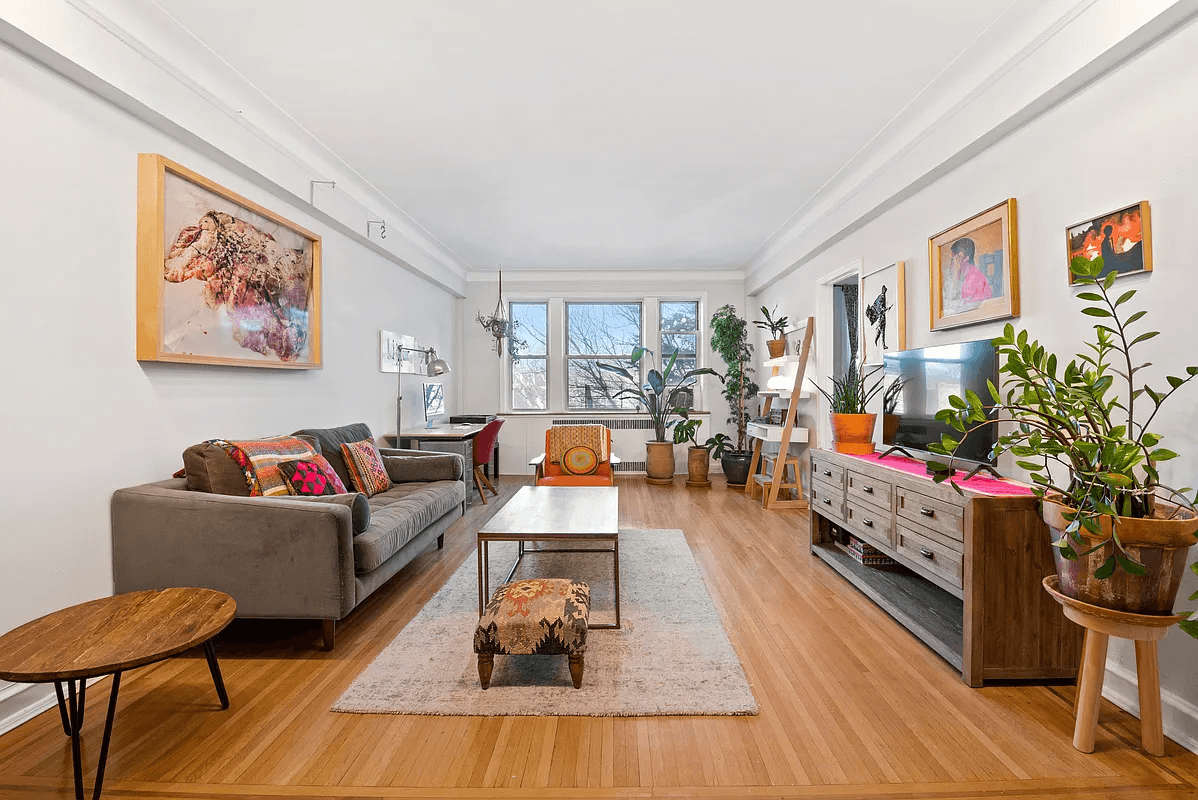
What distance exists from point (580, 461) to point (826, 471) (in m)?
1.94

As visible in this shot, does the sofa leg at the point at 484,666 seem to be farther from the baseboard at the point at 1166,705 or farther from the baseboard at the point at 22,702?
the baseboard at the point at 1166,705

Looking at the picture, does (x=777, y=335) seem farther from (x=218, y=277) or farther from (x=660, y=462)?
(x=218, y=277)

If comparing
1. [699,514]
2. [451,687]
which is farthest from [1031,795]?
[699,514]

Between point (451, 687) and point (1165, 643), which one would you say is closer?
point (1165, 643)

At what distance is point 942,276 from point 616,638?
2664 millimetres

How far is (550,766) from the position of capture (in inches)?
73.4

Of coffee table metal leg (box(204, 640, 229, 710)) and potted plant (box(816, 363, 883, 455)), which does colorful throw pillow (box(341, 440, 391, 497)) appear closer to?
coffee table metal leg (box(204, 640, 229, 710))

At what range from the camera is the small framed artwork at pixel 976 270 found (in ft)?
9.23

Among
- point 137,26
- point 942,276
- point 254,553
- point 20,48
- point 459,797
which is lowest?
point 459,797

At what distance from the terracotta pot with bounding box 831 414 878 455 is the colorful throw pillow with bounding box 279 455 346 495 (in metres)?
3.07

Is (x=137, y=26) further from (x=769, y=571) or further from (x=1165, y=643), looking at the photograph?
(x=1165, y=643)

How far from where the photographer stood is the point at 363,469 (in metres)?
4.01

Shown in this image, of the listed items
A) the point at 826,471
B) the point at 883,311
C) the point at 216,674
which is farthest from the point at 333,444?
the point at 883,311

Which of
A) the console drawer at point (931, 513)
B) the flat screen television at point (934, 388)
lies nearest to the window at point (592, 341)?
the flat screen television at point (934, 388)
